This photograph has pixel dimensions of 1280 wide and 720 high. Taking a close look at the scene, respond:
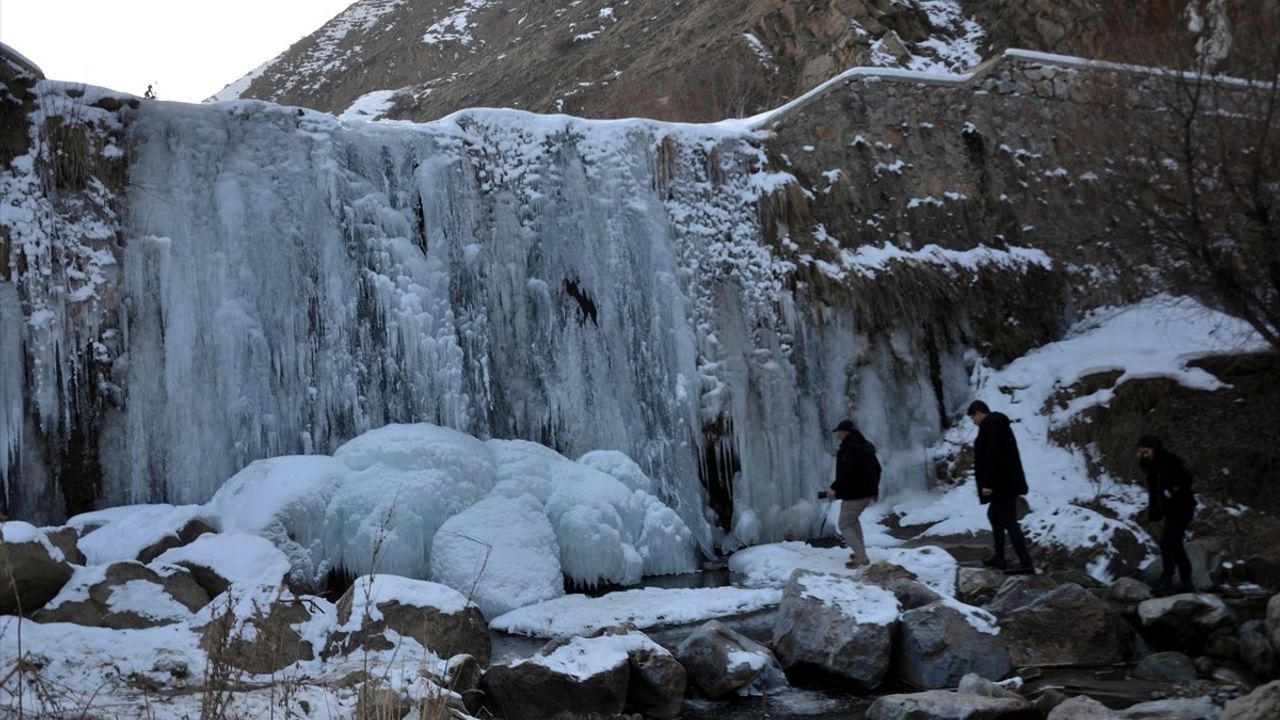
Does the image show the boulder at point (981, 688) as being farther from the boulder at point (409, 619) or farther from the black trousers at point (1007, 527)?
the boulder at point (409, 619)

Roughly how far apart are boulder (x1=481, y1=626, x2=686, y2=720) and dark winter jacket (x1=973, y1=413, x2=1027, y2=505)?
11.4 ft

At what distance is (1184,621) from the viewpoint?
7070 mm

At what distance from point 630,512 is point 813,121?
589cm

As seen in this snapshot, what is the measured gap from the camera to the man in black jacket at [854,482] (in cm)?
889

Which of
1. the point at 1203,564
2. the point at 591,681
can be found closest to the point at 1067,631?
the point at 1203,564

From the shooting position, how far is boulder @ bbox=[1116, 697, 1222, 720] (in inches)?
208

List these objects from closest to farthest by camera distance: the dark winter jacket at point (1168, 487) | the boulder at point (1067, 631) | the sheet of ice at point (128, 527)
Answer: the boulder at point (1067, 631) < the sheet of ice at point (128, 527) < the dark winter jacket at point (1168, 487)

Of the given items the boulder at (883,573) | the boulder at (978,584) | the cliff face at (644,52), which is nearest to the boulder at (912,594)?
the boulder at (883,573)

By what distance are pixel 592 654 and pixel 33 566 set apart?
327cm

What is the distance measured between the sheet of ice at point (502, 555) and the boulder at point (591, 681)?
2.19 meters

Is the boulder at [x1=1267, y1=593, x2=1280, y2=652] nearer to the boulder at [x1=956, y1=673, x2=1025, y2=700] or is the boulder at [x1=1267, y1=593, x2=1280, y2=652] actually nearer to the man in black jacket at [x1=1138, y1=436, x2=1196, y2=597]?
the man in black jacket at [x1=1138, y1=436, x2=1196, y2=597]

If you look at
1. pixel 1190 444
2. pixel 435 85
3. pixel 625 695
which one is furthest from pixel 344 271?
pixel 435 85

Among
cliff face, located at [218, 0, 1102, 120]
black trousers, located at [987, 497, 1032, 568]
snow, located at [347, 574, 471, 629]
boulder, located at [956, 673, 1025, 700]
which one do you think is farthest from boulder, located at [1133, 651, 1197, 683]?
cliff face, located at [218, 0, 1102, 120]

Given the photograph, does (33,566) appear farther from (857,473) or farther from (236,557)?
(857,473)
